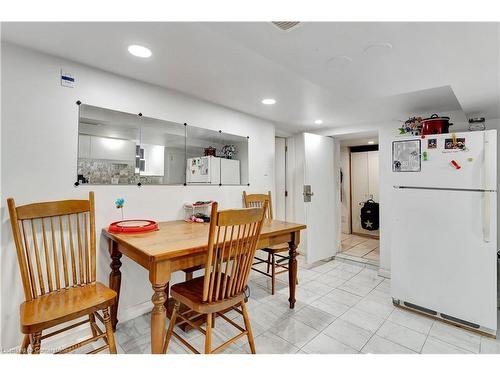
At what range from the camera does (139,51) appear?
164cm

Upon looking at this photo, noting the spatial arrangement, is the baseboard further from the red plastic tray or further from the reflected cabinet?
the red plastic tray

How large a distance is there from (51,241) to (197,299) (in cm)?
115

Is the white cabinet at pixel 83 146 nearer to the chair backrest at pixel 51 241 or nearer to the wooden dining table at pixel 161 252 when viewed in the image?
the chair backrest at pixel 51 241

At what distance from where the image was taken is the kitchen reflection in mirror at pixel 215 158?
2508 millimetres

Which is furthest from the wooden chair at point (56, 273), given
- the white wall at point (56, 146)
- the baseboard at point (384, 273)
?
the baseboard at point (384, 273)

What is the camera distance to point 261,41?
1.28 meters

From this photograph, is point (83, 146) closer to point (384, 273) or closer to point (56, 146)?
point (56, 146)

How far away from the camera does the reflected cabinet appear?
1.87m

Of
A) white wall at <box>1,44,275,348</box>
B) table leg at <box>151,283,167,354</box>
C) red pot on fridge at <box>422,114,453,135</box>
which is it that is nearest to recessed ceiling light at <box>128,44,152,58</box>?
white wall at <box>1,44,275,348</box>

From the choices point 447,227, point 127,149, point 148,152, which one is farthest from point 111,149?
point 447,227

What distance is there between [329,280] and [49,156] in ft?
10.2

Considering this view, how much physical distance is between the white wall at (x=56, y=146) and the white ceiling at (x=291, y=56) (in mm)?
126
